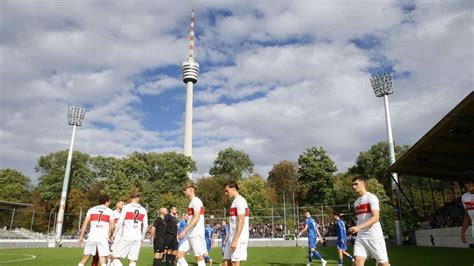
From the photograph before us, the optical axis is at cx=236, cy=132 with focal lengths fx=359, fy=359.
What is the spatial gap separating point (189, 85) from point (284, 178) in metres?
37.7

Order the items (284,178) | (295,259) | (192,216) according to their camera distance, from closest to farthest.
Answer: (192,216), (295,259), (284,178)

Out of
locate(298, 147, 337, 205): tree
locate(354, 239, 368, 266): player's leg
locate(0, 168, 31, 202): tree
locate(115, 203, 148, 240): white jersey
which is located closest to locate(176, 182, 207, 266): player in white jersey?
locate(115, 203, 148, 240): white jersey

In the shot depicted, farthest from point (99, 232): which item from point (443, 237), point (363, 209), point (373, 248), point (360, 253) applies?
point (443, 237)

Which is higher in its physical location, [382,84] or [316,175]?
[382,84]

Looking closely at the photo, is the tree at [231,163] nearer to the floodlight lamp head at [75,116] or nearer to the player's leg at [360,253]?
the floodlight lamp head at [75,116]

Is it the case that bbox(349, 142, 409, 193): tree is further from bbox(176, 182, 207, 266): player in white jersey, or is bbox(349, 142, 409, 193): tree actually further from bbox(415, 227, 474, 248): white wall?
bbox(176, 182, 207, 266): player in white jersey

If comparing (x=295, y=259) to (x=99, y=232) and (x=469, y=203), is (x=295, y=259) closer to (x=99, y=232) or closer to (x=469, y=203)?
(x=99, y=232)

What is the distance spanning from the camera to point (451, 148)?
2391cm

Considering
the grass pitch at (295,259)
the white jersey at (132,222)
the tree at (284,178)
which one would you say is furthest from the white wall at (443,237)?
the tree at (284,178)

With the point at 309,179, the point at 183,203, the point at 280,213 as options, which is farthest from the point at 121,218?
the point at 309,179

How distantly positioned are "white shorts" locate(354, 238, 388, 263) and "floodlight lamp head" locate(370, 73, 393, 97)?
38080 mm

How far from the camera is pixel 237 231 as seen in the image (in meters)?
6.35

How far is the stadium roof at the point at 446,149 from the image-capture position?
18605mm

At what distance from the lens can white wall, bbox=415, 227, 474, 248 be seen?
23500 millimetres
